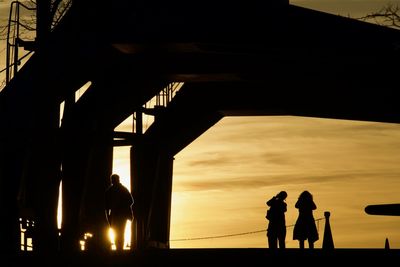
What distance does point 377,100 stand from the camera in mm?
33688

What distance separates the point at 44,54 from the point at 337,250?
13.2m

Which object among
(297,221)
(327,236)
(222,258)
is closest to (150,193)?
(297,221)

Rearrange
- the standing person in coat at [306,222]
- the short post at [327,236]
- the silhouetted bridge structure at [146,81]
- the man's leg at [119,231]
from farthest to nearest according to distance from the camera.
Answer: the silhouetted bridge structure at [146,81] → the standing person in coat at [306,222] → the short post at [327,236] → the man's leg at [119,231]

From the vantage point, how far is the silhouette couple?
25.9 m

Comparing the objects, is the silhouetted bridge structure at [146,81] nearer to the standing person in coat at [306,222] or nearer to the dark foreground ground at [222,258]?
the standing person in coat at [306,222]

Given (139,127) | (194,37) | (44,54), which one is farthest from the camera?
(139,127)

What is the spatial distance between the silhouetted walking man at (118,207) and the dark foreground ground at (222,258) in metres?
4.17

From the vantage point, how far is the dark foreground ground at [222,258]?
17.5 m

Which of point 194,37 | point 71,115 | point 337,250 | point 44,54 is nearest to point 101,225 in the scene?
point 71,115

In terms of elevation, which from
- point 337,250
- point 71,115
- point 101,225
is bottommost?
point 337,250

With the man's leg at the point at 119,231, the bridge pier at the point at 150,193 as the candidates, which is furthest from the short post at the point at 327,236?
the bridge pier at the point at 150,193

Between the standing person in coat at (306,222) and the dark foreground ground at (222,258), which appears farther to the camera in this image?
the standing person in coat at (306,222)

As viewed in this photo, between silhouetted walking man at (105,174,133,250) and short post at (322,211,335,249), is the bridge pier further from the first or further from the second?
silhouetted walking man at (105,174,133,250)

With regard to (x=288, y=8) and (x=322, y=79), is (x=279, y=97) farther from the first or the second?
(x=288, y=8)
